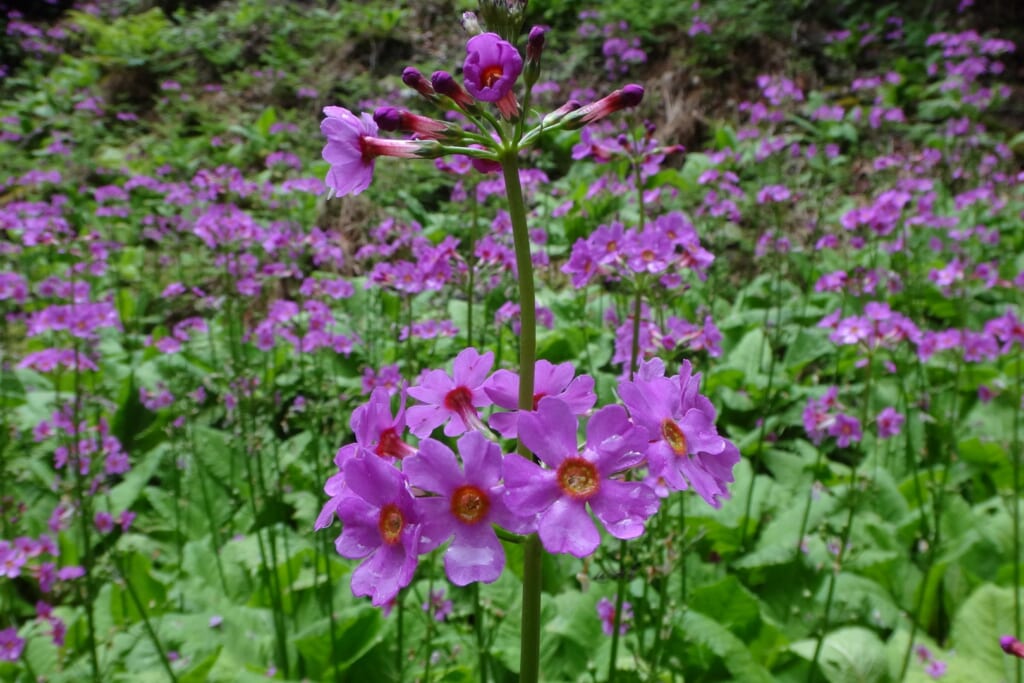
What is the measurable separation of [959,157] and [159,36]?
12.5 metres

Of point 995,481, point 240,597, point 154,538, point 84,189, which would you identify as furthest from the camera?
point 84,189

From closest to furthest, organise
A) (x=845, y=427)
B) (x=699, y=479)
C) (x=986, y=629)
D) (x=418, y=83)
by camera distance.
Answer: (x=699, y=479) → (x=418, y=83) → (x=986, y=629) → (x=845, y=427)

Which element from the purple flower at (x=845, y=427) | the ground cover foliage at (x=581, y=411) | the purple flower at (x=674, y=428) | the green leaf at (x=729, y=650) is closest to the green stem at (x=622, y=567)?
the ground cover foliage at (x=581, y=411)

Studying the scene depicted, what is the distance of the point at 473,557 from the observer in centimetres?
79

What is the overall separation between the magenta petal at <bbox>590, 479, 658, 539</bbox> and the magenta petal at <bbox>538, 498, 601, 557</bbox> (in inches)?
0.9

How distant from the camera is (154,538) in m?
4.02

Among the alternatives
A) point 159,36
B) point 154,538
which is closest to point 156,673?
point 154,538

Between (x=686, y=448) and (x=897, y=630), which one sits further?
(x=897, y=630)

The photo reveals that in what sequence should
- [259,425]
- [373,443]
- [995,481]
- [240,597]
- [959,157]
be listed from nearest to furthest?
[373,443] < [259,425] < [240,597] < [995,481] < [959,157]

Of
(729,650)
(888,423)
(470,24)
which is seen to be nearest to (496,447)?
(470,24)

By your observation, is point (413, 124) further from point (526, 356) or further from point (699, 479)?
point (699, 479)

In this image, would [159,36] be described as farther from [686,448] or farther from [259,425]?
[686,448]

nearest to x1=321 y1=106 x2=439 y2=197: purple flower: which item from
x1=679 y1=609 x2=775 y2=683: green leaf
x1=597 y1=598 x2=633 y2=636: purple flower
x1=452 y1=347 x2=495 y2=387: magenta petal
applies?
x1=452 y1=347 x2=495 y2=387: magenta petal

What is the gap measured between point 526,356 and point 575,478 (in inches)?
7.1
